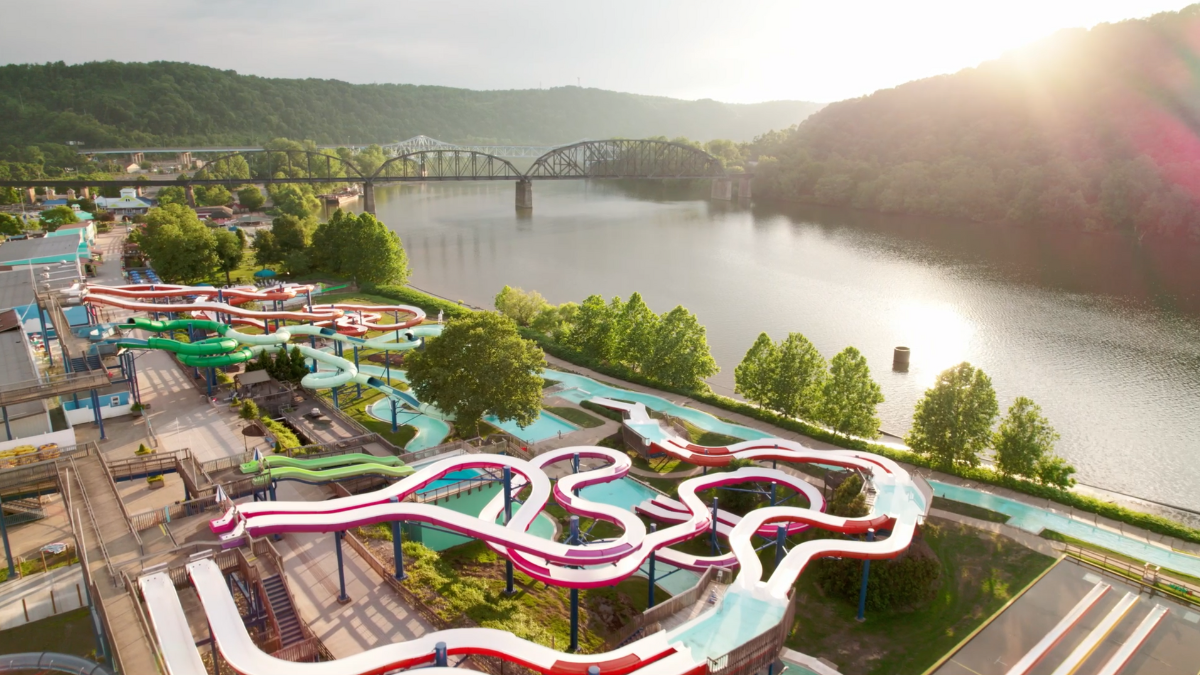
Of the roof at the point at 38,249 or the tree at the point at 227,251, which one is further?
the tree at the point at 227,251

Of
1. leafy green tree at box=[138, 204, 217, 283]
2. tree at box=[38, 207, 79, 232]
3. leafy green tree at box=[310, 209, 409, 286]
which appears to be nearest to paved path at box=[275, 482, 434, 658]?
leafy green tree at box=[310, 209, 409, 286]

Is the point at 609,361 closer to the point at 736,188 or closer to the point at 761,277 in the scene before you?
the point at 761,277

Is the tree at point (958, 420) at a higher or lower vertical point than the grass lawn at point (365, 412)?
higher

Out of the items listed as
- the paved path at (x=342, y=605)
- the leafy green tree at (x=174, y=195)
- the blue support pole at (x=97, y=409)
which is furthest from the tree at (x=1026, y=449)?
the leafy green tree at (x=174, y=195)

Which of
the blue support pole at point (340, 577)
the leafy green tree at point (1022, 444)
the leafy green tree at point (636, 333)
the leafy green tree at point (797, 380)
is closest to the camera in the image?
the blue support pole at point (340, 577)

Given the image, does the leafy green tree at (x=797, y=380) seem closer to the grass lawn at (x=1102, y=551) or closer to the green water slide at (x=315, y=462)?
the grass lawn at (x=1102, y=551)

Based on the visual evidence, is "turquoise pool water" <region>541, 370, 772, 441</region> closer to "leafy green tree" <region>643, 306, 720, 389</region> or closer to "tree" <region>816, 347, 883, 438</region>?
"leafy green tree" <region>643, 306, 720, 389</region>

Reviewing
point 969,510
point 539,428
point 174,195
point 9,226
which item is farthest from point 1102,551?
point 174,195
